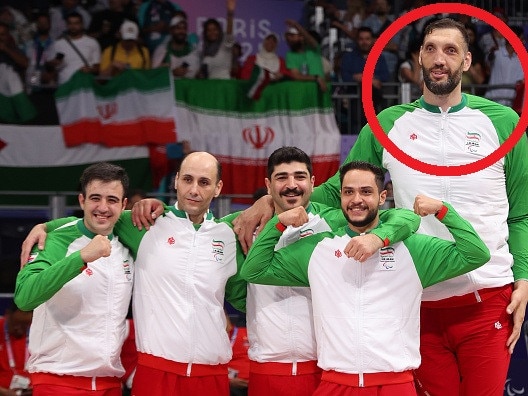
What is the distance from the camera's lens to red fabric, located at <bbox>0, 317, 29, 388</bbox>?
27.7ft

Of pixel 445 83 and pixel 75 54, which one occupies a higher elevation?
pixel 75 54

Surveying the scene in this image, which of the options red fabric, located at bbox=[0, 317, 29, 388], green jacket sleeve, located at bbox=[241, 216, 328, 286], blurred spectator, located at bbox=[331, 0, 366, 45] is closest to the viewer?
green jacket sleeve, located at bbox=[241, 216, 328, 286]

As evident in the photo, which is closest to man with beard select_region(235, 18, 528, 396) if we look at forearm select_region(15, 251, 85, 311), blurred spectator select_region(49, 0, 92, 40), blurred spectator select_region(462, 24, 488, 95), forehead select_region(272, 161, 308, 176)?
forehead select_region(272, 161, 308, 176)

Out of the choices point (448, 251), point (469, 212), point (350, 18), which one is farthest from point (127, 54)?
point (448, 251)

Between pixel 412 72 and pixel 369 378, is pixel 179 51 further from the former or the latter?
pixel 369 378

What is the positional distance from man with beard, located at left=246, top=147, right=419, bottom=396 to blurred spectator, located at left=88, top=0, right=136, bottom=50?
704 cm

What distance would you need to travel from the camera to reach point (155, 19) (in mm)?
13609

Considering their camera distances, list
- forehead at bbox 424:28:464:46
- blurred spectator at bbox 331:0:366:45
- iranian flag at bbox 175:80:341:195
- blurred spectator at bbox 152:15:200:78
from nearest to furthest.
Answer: forehead at bbox 424:28:464:46
iranian flag at bbox 175:80:341:195
blurred spectator at bbox 152:15:200:78
blurred spectator at bbox 331:0:366:45

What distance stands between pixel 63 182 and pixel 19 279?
6.09 metres

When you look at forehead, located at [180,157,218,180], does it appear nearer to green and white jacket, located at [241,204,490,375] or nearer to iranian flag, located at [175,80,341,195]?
green and white jacket, located at [241,204,490,375]

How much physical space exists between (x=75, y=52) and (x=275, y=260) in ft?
23.9

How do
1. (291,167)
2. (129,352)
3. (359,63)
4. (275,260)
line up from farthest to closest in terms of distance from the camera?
(359,63), (129,352), (291,167), (275,260)

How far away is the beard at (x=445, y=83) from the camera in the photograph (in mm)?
5980

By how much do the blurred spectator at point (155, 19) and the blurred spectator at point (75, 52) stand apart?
75 cm
